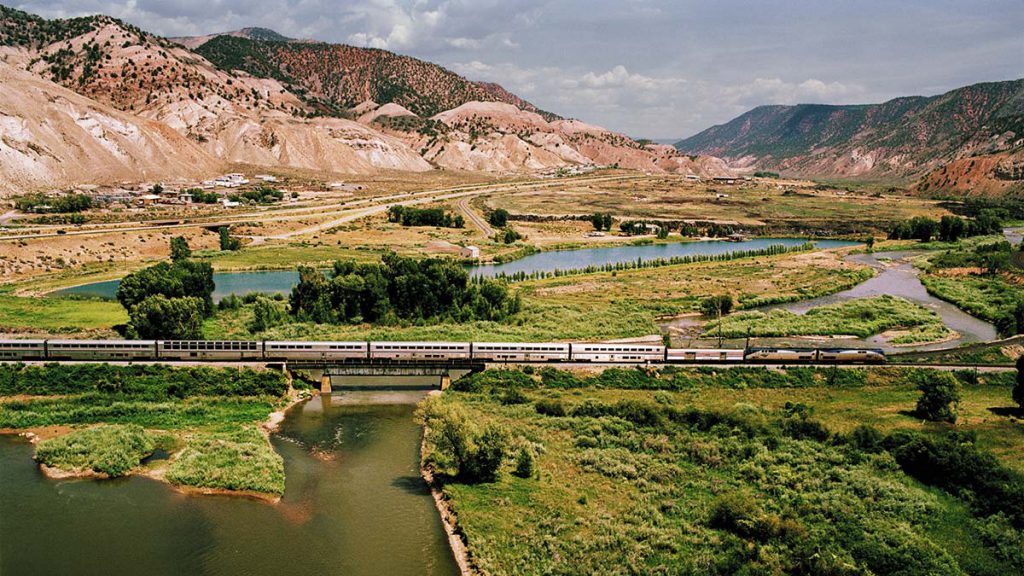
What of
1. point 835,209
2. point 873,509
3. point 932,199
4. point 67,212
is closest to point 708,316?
point 873,509

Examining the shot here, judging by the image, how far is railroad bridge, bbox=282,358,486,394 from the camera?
4578 cm

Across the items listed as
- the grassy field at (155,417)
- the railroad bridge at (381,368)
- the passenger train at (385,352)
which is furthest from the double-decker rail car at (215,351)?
the railroad bridge at (381,368)

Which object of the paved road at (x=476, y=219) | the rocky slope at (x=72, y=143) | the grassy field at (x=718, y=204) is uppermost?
the rocky slope at (x=72, y=143)

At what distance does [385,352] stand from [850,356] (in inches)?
1316

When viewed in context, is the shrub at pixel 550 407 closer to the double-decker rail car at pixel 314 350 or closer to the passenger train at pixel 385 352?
the passenger train at pixel 385 352

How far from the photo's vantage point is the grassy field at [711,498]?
2605cm

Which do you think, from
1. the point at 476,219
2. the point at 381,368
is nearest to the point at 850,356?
the point at 381,368

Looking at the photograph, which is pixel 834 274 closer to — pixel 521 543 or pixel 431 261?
pixel 431 261

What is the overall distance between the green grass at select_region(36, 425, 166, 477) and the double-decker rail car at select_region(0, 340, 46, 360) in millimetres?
11482

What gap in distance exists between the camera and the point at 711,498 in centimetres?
3091

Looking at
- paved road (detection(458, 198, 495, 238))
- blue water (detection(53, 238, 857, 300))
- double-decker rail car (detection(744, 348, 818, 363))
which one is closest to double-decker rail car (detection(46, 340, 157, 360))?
blue water (detection(53, 238, 857, 300))

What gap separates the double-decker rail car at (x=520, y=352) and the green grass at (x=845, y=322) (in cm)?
1882

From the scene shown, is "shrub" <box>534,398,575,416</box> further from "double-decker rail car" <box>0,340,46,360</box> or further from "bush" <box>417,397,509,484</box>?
"double-decker rail car" <box>0,340,46,360</box>

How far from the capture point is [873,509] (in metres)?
29.3
